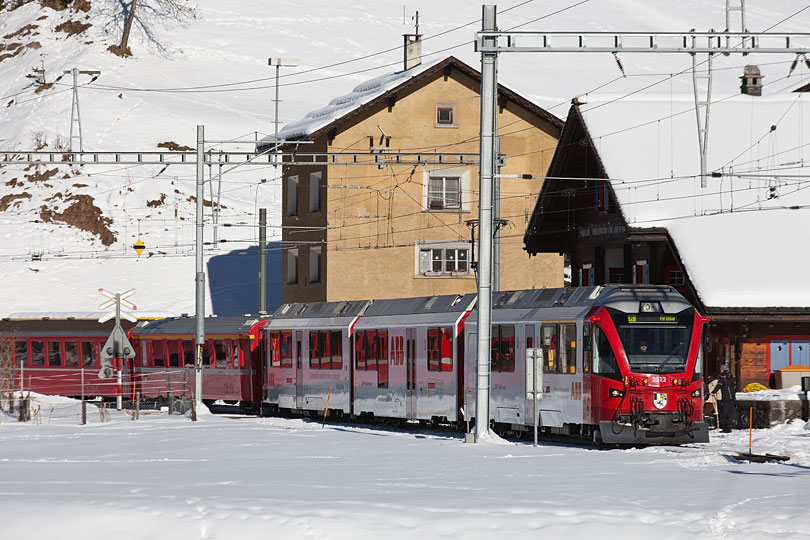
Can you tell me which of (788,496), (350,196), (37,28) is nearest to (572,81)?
(37,28)

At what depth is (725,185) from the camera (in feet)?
131

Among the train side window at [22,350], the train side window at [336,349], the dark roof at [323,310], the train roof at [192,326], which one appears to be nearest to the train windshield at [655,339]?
the dark roof at [323,310]

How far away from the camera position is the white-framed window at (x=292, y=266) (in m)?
56.4

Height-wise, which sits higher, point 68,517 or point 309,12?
point 309,12

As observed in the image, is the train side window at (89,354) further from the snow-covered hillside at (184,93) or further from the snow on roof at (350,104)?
the snow on roof at (350,104)

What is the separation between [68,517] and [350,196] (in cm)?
3940

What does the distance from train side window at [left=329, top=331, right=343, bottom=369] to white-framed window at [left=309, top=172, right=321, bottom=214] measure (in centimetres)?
1935

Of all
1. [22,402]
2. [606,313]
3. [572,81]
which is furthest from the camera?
[572,81]

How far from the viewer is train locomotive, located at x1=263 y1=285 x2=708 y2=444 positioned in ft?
79.5

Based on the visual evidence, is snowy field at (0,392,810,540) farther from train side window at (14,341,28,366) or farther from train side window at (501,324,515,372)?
train side window at (14,341,28,366)

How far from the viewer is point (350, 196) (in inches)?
2083

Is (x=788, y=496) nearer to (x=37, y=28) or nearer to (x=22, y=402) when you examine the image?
(x=22, y=402)

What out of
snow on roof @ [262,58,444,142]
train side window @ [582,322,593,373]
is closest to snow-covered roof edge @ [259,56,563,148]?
snow on roof @ [262,58,444,142]

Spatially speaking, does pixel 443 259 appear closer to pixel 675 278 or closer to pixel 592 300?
pixel 675 278
